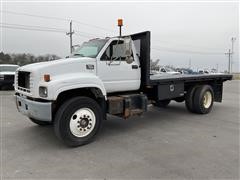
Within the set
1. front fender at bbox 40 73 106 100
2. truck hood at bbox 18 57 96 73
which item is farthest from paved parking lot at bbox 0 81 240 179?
truck hood at bbox 18 57 96 73

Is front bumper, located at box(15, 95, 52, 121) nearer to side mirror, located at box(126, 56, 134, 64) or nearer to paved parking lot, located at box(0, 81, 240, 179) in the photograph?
paved parking lot, located at box(0, 81, 240, 179)

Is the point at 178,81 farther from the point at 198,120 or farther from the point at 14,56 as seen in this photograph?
the point at 14,56

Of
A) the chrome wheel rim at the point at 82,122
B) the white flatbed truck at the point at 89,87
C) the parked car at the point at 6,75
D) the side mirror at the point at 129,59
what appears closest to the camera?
the white flatbed truck at the point at 89,87

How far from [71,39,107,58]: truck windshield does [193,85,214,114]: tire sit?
3870 mm

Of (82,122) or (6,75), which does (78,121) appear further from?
(6,75)

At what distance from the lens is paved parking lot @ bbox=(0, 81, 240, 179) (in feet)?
10.7

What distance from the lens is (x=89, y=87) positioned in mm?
4570

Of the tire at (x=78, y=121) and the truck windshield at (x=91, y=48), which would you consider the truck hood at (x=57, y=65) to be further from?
the tire at (x=78, y=121)

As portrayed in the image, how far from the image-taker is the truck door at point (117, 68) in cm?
498

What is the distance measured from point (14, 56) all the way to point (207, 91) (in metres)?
32.3

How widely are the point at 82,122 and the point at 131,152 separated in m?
1.19

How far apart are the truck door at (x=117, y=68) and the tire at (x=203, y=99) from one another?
8.84 ft

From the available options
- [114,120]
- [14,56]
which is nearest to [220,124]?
[114,120]

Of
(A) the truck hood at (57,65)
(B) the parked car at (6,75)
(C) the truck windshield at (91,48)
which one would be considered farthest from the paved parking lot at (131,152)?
(B) the parked car at (6,75)
